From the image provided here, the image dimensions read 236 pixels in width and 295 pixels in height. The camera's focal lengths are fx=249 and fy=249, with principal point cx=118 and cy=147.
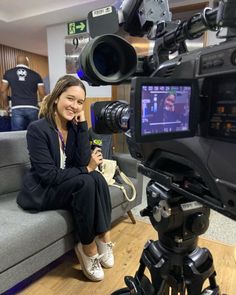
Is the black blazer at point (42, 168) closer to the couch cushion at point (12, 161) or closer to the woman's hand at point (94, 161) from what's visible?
the woman's hand at point (94, 161)

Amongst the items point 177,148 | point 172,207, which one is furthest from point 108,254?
point 177,148

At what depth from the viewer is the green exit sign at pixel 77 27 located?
3.10 metres

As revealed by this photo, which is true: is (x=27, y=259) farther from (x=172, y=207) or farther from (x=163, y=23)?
(x=163, y=23)

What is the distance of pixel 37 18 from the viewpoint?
10.6ft

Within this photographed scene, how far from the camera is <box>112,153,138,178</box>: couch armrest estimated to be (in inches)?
77.6

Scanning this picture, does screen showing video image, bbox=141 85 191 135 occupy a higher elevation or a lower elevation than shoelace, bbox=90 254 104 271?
higher

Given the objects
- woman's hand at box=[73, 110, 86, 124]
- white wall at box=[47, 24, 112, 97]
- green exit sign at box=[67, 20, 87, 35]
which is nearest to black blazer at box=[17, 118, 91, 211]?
woman's hand at box=[73, 110, 86, 124]

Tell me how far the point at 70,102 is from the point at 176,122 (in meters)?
0.95

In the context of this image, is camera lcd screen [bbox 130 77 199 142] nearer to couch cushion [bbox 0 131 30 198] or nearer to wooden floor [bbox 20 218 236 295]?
wooden floor [bbox 20 218 236 295]

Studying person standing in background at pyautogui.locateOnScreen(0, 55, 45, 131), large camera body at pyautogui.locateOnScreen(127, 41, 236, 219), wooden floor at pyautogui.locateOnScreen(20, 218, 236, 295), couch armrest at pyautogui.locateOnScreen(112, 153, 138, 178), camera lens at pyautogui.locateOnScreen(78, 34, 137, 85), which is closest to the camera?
large camera body at pyautogui.locateOnScreen(127, 41, 236, 219)

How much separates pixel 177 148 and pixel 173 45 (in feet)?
0.89

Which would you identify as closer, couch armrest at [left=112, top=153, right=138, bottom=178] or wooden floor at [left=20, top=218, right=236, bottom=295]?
wooden floor at [left=20, top=218, right=236, bottom=295]

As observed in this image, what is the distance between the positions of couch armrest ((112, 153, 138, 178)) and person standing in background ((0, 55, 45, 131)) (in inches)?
58.9

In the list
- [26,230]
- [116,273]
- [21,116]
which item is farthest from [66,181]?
[21,116]
